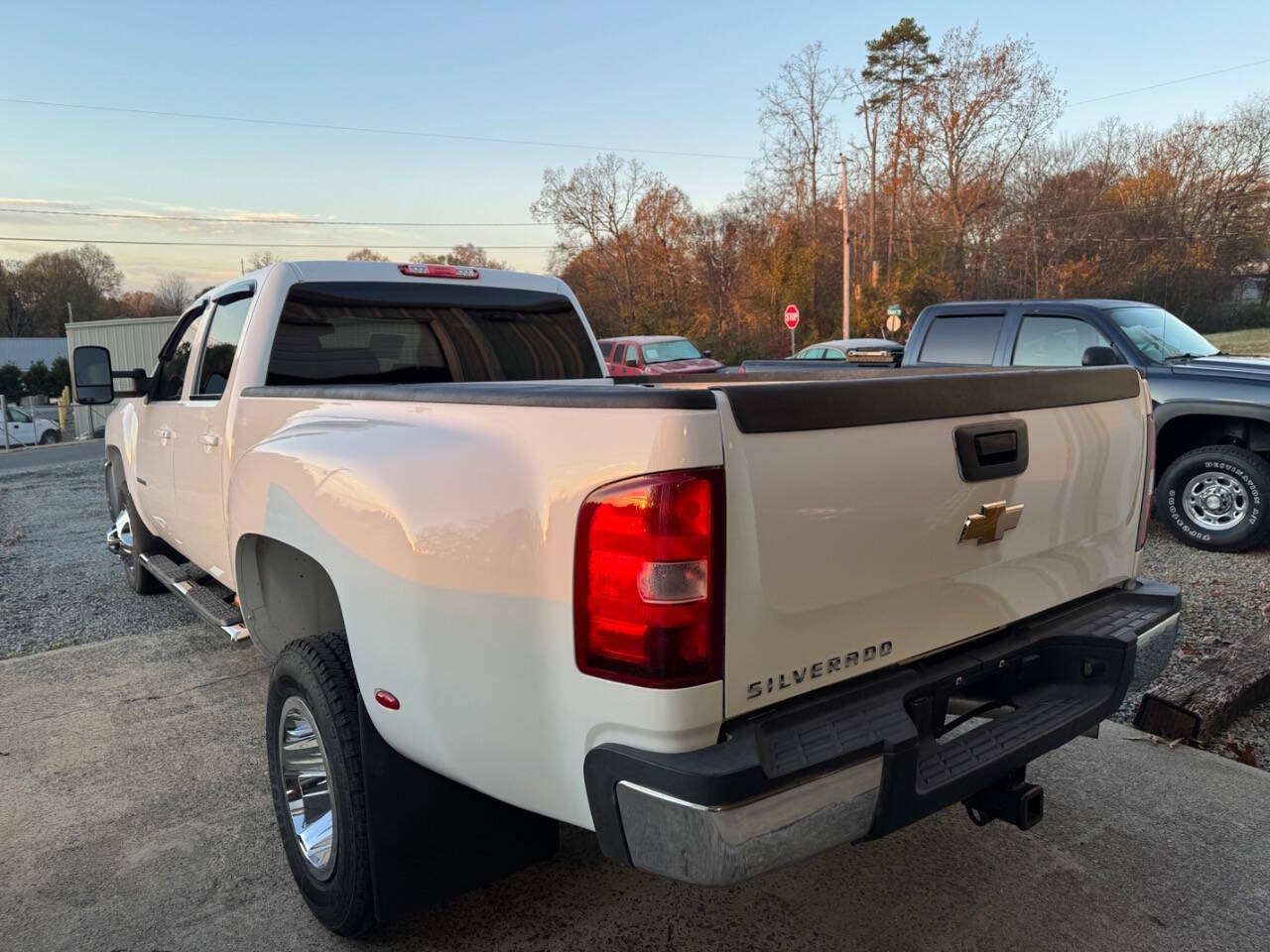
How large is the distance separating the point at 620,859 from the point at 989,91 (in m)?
43.1

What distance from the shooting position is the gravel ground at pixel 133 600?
4.73m

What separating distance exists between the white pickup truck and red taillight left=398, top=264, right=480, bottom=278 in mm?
1352

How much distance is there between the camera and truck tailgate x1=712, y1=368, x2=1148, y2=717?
1838mm

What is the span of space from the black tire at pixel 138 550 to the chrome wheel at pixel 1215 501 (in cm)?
763

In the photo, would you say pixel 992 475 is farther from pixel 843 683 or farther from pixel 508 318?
pixel 508 318

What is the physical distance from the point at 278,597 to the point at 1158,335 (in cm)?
751

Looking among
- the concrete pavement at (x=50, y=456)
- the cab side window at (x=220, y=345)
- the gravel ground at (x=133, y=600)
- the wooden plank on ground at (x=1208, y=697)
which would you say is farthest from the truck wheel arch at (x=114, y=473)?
the concrete pavement at (x=50, y=456)

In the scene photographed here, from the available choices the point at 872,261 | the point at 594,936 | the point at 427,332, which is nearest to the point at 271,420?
the point at 427,332

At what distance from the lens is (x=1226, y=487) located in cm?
702

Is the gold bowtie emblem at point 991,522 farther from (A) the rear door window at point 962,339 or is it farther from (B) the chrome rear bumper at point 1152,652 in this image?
(A) the rear door window at point 962,339

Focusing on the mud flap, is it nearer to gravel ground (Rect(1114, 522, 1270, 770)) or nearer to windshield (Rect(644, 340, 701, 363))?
gravel ground (Rect(1114, 522, 1270, 770))

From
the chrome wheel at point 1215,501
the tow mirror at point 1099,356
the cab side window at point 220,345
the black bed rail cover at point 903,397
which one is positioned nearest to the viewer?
the black bed rail cover at point 903,397

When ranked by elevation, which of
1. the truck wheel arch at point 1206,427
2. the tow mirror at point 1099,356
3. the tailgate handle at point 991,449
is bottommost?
the truck wheel arch at point 1206,427

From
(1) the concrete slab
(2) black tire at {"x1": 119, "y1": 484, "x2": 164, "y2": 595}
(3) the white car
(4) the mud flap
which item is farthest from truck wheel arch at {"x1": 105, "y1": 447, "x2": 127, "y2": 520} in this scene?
(3) the white car
